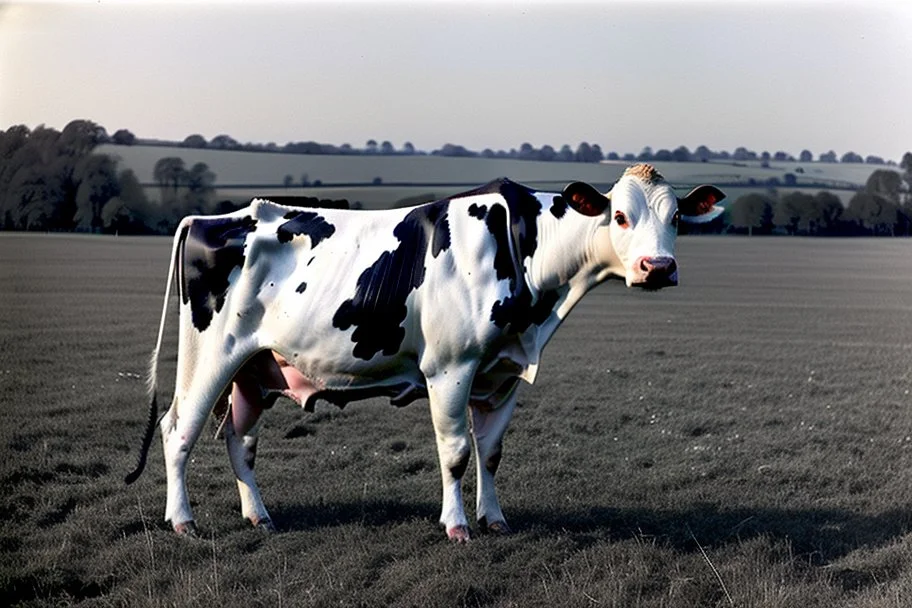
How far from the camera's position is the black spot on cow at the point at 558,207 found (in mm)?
6469

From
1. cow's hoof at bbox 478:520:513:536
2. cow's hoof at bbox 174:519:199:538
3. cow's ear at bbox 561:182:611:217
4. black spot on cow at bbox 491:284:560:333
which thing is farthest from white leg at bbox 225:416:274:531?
cow's ear at bbox 561:182:611:217

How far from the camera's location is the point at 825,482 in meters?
8.34

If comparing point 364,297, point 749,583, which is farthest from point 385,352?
point 749,583

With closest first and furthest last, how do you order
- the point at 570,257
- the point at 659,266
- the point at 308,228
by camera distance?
the point at 659,266 < the point at 570,257 < the point at 308,228

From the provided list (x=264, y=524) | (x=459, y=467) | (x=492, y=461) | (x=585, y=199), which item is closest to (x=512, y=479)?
(x=492, y=461)

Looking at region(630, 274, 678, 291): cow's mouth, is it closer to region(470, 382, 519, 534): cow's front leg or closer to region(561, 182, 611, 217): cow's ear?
region(561, 182, 611, 217): cow's ear

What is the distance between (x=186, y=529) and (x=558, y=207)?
3.14 metres

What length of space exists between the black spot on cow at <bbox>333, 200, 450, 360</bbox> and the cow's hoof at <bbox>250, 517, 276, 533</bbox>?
1349mm

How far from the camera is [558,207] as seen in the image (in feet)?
21.3

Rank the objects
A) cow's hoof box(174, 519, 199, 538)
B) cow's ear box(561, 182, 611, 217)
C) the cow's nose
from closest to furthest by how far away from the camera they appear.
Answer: the cow's nose < cow's ear box(561, 182, 611, 217) < cow's hoof box(174, 519, 199, 538)

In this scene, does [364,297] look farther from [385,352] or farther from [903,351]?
[903,351]

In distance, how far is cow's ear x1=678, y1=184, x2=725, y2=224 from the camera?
20.8 ft

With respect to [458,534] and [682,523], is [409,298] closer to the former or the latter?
[458,534]

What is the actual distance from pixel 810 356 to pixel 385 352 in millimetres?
9401
